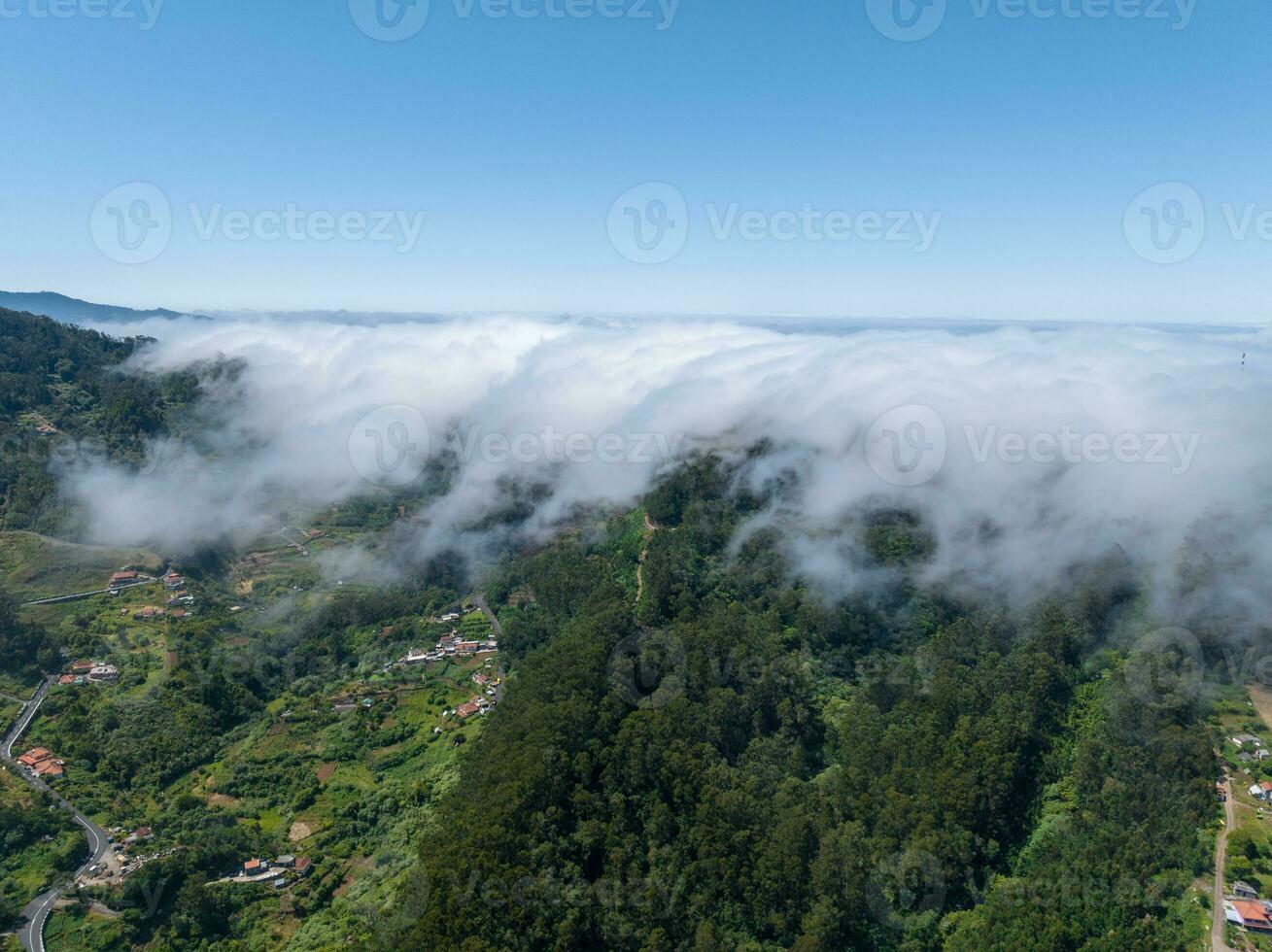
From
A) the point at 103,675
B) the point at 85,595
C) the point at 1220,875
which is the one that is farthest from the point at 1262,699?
the point at 85,595

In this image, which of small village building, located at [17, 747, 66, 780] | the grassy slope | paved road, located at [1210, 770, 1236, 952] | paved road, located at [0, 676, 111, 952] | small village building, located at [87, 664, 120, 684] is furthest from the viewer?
the grassy slope

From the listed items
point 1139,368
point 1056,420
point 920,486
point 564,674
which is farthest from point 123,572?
point 1139,368

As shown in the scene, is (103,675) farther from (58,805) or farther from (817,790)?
(817,790)

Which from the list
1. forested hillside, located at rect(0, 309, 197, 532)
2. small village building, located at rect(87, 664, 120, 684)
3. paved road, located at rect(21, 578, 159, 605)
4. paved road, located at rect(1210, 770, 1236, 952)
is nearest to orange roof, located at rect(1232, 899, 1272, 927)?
paved road, located at rect(1210, 770, 1236, 952)

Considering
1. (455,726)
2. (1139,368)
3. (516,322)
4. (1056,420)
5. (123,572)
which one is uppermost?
(516,322)

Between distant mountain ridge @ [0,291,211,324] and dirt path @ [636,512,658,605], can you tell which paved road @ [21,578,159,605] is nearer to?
dirt path @ [636,512,658,605]

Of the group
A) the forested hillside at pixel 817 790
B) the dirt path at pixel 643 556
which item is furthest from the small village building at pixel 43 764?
the dirt path at pixel 643 556

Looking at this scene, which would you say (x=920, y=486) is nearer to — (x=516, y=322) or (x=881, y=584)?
(x=881, y=584)
